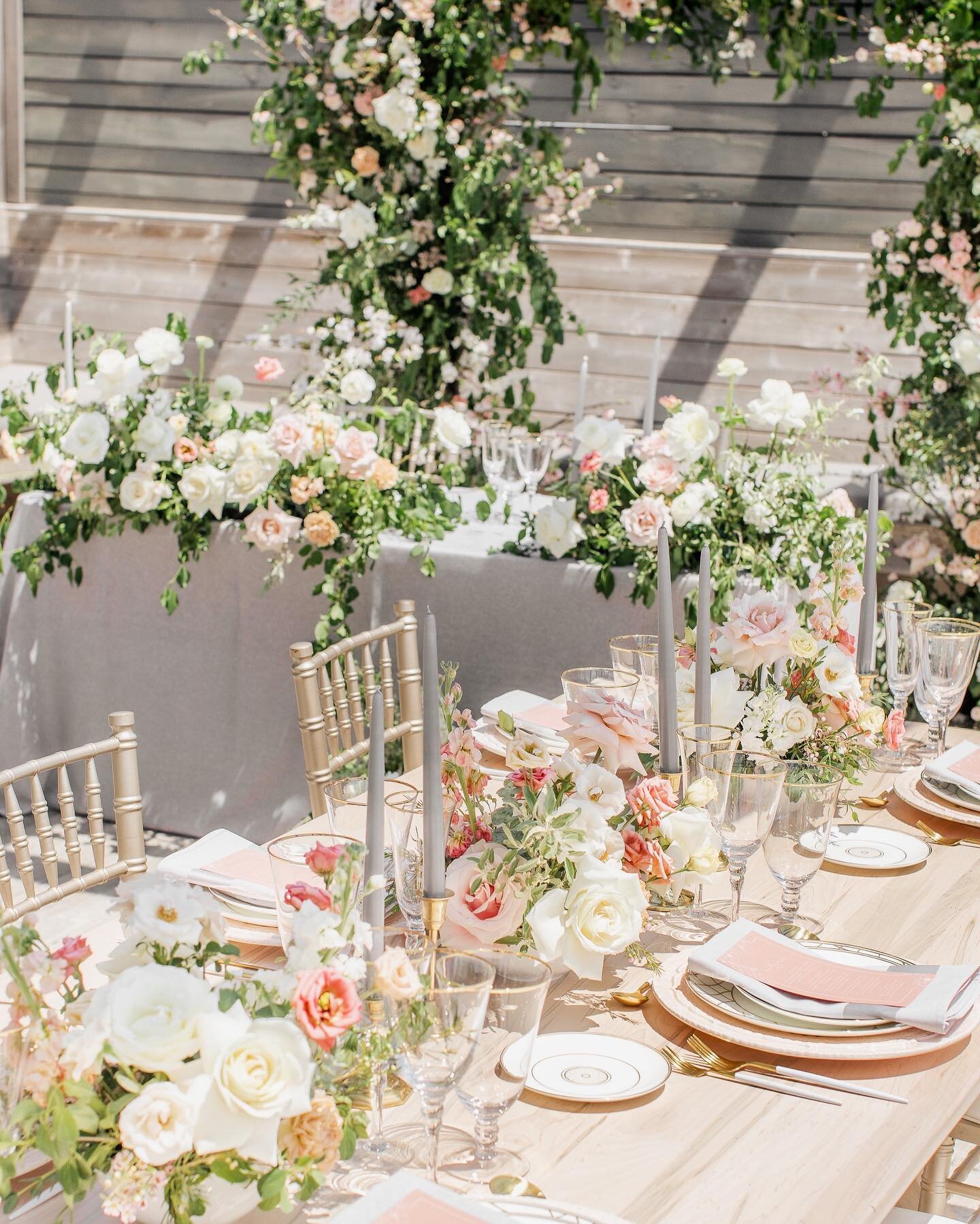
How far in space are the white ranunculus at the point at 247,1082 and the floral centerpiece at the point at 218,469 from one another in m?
2.00

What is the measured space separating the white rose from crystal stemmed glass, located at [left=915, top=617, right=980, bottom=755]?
2446mm

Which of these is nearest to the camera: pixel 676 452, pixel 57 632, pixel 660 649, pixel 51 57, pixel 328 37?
pixel 660 649

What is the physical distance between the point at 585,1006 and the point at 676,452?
5.26ft

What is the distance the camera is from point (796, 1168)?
99cm

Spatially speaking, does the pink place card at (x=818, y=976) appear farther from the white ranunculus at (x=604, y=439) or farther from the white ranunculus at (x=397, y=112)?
the white ranunculus at (x=397, y=112)

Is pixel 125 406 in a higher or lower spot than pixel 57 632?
higher

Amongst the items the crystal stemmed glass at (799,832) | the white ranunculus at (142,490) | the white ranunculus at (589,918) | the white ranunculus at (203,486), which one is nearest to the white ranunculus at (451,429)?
the white ranunculus at (203,486)

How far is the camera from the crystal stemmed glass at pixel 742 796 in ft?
4.20

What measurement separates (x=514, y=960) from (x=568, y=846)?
0.25m

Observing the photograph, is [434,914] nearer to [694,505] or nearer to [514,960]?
[514,960]

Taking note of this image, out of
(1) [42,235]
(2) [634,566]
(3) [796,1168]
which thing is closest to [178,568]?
(2) [634,566]

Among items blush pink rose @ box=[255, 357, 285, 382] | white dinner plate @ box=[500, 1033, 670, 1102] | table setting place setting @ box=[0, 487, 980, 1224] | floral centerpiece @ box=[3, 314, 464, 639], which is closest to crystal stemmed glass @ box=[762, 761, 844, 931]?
table setting place setting @ box=[0, 487, 980, 1224]

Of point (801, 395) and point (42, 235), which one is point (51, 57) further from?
point (801, 395)

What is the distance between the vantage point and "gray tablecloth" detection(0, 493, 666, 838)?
2.87 metres
